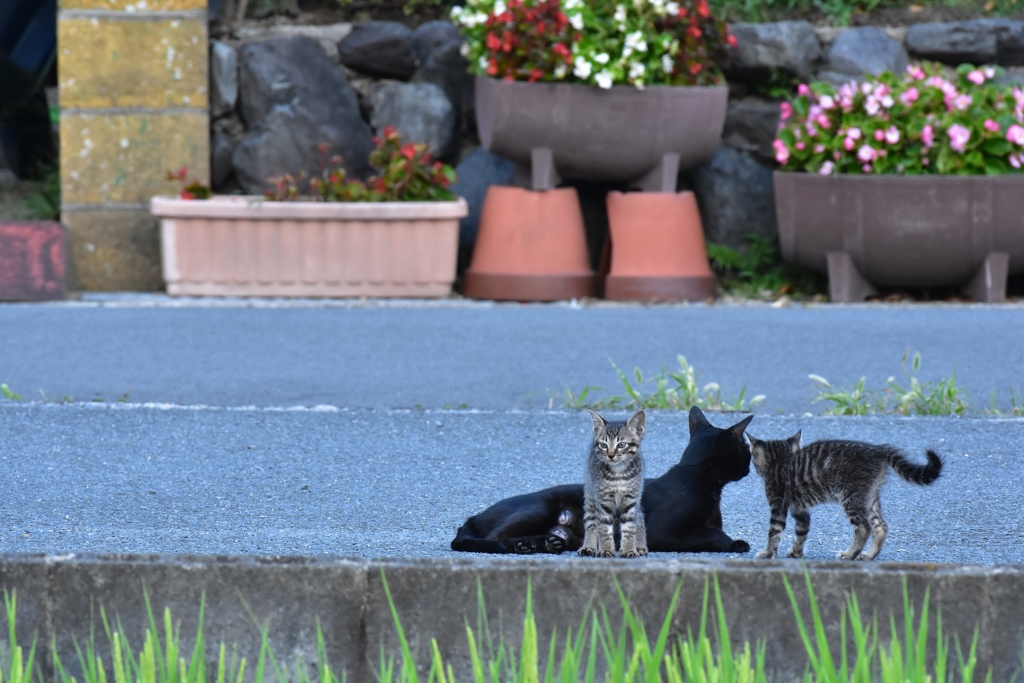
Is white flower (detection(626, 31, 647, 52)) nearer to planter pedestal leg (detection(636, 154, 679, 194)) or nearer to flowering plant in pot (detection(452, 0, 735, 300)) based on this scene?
flowering plant in pot (detection(452, 0, 735, 300))

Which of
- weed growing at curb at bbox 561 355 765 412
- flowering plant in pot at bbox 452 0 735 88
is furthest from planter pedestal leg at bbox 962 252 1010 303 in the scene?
weed growing at curb at bbox 561 355 765 412

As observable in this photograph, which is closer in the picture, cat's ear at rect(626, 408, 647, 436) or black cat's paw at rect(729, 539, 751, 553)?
cat's ear at rect(626, 408, 647, 436)

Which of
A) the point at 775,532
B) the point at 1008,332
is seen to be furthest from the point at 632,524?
the point at 1008,332

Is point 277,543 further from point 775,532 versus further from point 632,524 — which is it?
point 775,532

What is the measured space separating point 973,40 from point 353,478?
5650 mm

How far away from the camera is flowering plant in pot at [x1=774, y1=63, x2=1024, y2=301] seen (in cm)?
715

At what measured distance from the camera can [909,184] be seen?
7.15m

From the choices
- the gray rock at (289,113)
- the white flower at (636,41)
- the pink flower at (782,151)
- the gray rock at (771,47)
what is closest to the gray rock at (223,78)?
the gray rock at (289,113)

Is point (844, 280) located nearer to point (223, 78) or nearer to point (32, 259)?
point (223, 78)

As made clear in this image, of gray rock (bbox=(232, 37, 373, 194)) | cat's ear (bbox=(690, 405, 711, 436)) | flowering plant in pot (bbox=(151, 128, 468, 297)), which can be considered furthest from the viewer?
gray rock (bbox=(232, 37, 373, 194))

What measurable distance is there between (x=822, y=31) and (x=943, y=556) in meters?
5.84

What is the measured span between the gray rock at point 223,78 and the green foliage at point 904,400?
439 cm

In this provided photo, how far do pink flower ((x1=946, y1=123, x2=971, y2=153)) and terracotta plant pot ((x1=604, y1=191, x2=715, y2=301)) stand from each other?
141cm

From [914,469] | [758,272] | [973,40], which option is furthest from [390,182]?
[914,469]
